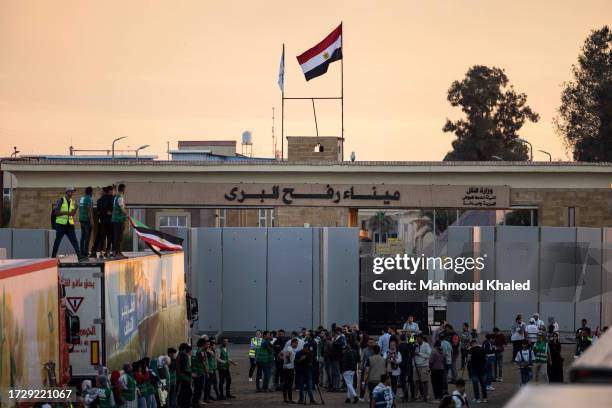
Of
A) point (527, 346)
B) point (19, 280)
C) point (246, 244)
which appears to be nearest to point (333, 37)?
point (246, 244)

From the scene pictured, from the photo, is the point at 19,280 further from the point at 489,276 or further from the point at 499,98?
the point at 499,98

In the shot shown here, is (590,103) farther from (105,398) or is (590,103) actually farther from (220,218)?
(105,398)

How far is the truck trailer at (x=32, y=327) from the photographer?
14.7 metres

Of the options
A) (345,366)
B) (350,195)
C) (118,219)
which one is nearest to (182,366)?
(118,219)

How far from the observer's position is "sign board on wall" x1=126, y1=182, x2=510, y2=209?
183ft

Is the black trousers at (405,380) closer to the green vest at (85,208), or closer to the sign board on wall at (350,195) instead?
the green vest at (85,208)

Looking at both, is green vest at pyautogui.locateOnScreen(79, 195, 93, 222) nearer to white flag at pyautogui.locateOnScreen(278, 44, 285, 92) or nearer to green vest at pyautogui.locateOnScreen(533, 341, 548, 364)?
green vest at pyautogui.locateOnScreen(533, 341, 548, 364)

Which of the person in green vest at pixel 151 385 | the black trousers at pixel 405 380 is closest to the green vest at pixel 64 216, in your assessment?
the person in green vest at pixel 151 385

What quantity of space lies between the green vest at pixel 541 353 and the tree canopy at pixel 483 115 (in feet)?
251

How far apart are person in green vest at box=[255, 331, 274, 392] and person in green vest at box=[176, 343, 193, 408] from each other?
13.7ft

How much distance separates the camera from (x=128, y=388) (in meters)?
20.6

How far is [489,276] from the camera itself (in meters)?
42.2

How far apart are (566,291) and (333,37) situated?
78.3 ft

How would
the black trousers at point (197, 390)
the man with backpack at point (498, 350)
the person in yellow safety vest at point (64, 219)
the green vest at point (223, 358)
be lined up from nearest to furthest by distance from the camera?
the person in yellow safety vest at point (64, 219), the black trousers at point (197, 390), the green vest at point (223, 358), the man with backpack at point (498, 350)
